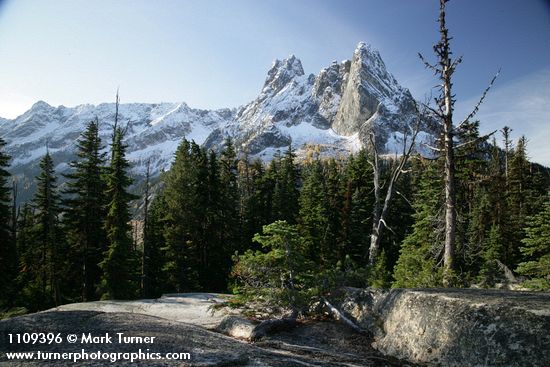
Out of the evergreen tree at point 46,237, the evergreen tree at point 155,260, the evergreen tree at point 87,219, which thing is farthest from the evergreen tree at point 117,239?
the evergreen tree at point 155,260

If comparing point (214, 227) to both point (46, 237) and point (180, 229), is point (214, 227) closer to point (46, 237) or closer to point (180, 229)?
point (180, 229)

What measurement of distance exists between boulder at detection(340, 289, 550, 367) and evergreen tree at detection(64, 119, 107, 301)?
23.7 m

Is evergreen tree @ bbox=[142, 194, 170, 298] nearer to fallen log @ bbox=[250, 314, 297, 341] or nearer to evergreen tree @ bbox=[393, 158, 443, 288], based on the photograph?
evergreen tree @ bbox=[393, 158, 443, 288]

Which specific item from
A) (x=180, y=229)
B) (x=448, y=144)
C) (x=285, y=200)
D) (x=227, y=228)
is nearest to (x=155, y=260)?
(x=180, y=229)

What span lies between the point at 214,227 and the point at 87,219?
35.6ft

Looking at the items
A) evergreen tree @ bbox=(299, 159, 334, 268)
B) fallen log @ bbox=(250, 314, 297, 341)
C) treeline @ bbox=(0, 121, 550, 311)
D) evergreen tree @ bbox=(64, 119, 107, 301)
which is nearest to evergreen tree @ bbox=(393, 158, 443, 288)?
treeline @ bbox=(0, 121, 550, 311)

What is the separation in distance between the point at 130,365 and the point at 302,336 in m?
4.66

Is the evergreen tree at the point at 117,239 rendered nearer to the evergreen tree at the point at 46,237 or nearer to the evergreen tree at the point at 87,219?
the evergreen tree at the point at 87,219

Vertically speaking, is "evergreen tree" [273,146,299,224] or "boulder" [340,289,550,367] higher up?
"evergreen tree" [273,146,299,224]

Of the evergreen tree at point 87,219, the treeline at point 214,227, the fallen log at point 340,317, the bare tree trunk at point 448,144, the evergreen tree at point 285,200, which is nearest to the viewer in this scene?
the fallen log at point 340,317

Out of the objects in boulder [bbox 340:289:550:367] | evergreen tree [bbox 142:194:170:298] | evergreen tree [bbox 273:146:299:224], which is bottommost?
evergreen tree [bbox 142:194:170:298]

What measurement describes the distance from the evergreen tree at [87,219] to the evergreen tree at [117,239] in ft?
4.16

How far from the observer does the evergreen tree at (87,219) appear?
81.0 feet

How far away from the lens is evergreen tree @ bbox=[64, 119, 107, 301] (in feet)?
81.0
